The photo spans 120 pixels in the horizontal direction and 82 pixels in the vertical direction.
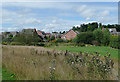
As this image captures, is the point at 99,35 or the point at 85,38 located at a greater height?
the point at 99,35

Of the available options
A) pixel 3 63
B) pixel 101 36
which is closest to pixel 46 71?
pixel 3 63

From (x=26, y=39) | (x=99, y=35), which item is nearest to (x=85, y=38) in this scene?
(x=99, y=35)

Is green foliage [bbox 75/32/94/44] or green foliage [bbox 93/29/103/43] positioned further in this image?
green foliage [bbox 75/32/94/44]

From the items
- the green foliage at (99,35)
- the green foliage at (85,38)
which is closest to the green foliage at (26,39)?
the green foliage at (85,38)

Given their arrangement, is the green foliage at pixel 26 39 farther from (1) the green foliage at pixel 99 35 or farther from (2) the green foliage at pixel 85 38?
(1) the green foliage at pixel 99 35

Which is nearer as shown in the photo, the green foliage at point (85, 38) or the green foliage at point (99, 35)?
the green foliage at point (99, 35)

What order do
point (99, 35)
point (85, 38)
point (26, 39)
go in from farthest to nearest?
point (85, 38) → point (99, 35) → point (26, 39)

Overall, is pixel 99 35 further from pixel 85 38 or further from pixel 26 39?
pixel 26 39

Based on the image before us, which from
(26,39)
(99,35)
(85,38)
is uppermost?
(99,35)

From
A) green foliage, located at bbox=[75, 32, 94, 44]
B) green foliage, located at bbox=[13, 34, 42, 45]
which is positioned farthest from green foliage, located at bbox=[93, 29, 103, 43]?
green foliage, located at bbox=[13, 34, 42, 45]

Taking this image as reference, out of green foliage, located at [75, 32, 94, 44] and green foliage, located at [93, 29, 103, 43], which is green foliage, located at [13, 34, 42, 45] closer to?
green foliage, located at [75, 32, 94, 44]

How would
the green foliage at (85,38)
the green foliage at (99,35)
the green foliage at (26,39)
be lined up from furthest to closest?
the green foliage at (85,38) → the green foliage at (99,35) → the green foliage at (26,39)

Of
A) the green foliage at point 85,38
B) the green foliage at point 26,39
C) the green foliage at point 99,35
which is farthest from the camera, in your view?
the green foliage at point 85,38

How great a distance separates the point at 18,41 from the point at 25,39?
1769 millimetres
